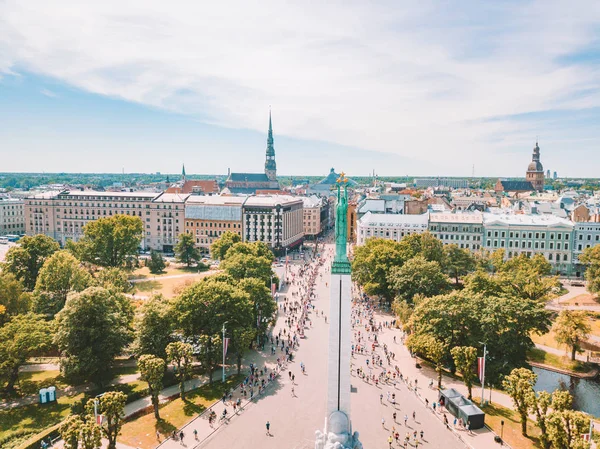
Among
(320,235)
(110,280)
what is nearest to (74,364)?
(110,280)

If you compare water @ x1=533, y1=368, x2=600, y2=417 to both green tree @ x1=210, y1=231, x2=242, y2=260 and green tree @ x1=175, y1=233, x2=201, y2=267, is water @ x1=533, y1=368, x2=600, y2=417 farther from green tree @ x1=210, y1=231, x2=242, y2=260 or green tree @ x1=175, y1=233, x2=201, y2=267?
green tree @ x1=175, y1=233, x2=201, y2=267

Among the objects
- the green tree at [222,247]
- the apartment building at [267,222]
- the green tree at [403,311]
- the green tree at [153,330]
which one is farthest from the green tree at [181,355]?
the apartment building at [267,222]

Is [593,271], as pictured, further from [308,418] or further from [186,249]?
[186,249]

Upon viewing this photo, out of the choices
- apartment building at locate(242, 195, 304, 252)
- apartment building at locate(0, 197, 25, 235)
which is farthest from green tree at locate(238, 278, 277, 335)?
apartment building at locate(0, 197, 25, 235)

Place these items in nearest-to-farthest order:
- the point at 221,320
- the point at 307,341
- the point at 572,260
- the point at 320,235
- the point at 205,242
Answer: the point at 221,320
the point at 307,341
the point at 572,260
the point at 205,242
the point at 320,235

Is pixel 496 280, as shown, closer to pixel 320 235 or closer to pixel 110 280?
pixel 110 280

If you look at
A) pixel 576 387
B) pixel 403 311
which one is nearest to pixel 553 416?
pixel 576 387
